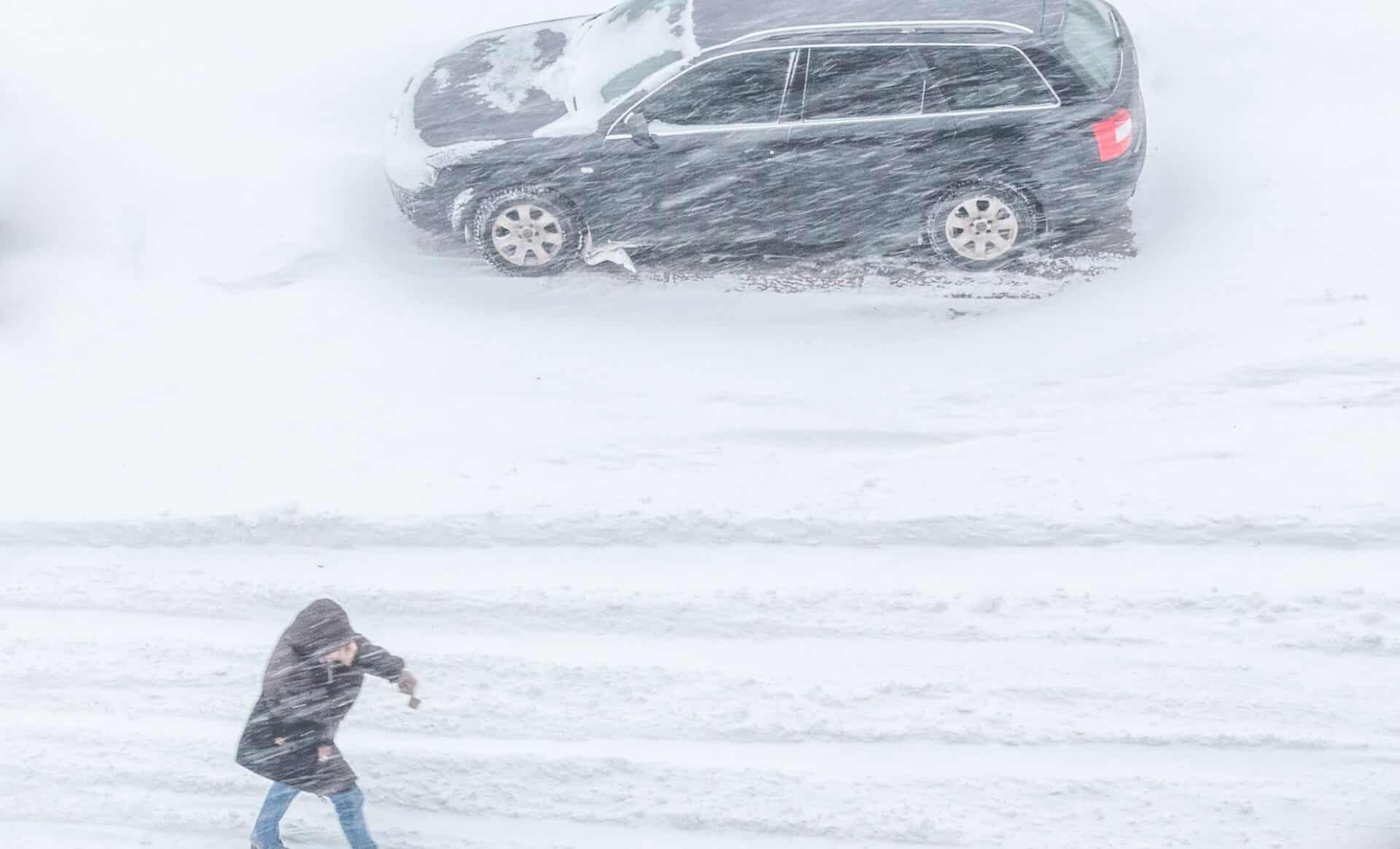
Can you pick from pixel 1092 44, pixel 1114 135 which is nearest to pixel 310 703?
pixel 1114 135

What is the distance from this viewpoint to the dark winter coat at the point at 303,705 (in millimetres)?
5117

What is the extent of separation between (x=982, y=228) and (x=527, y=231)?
108 inches

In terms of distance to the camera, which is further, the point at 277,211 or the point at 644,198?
the point at 277,211

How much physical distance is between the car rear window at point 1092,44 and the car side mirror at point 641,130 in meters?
2.40

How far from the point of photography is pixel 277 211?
323 inches

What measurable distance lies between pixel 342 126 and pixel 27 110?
2637mm

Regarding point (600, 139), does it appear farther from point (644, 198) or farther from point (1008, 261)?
point (1008, 261)

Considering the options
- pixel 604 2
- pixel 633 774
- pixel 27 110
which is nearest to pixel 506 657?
pixel 633 774

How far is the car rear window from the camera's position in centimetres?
674

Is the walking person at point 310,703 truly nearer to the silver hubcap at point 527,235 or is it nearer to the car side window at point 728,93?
the silver hubcap at point 527,235

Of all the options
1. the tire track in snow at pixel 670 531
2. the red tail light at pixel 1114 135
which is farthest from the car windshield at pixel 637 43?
the tire track in snow at pixel 670 531

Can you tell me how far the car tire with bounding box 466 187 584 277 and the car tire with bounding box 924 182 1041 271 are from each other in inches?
85.1

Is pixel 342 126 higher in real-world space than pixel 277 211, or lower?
higher

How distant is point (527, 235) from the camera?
24.0ft
